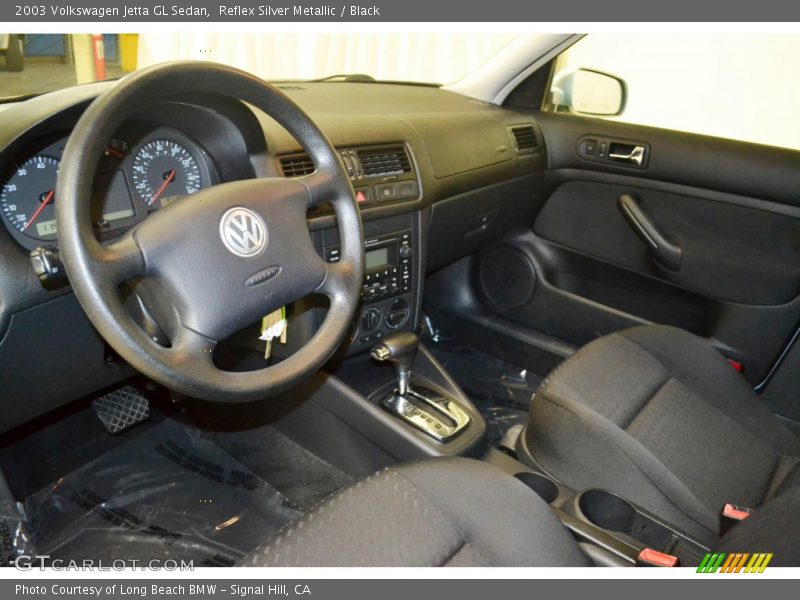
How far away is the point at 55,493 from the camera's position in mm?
1567

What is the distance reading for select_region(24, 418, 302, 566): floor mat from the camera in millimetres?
1457

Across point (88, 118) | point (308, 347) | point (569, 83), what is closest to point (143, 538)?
point (308, 347)

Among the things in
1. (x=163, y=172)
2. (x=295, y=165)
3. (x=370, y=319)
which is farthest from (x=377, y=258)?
(x=163, y=172)

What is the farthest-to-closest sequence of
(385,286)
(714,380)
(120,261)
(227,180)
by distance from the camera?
(385,286) < (714,380) < (227,180) < (120,261)

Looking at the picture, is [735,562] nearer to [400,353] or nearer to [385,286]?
[400,353]

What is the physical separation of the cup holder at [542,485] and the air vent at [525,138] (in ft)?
3.33

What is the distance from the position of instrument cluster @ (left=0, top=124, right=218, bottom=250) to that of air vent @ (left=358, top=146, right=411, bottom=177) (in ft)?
1.23

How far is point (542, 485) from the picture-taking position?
125 cm

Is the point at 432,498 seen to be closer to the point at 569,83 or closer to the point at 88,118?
the point at 88,118

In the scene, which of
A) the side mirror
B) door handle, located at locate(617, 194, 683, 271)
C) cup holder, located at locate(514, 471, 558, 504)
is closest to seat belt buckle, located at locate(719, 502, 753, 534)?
cup holder, located at locate(514, 471, 558, 504)

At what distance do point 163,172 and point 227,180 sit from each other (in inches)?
4.2

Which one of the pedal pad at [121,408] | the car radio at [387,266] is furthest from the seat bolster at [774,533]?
the pedal pad at [121,408]

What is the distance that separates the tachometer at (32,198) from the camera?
931 mm

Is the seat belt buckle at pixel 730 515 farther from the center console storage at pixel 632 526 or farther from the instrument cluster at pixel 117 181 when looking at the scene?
the instrument cluster at pixel 117 181
